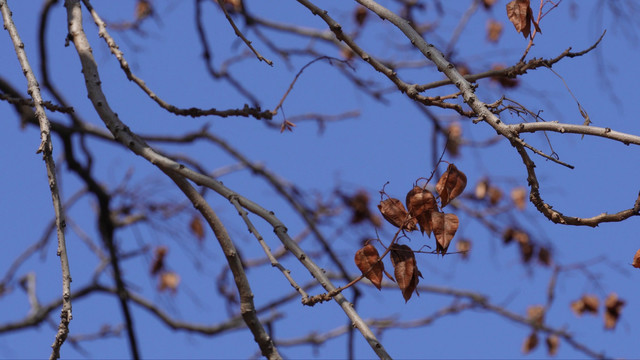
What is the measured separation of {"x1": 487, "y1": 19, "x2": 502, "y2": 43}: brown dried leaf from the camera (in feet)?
22.2

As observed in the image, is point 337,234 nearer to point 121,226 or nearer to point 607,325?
point 121,226

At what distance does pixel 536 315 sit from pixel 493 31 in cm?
248

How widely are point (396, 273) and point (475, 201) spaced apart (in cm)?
409

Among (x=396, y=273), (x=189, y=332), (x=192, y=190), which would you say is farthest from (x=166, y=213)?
(x=396, y=273)

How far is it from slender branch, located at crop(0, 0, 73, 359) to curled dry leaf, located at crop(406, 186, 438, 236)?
814 mm

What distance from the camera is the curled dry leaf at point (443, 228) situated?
1701mm

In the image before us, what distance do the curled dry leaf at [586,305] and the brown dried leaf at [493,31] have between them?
7.62 feet

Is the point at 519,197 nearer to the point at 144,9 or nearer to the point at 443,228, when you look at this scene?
the point at 144,9

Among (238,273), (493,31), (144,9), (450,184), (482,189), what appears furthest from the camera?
(493,31)

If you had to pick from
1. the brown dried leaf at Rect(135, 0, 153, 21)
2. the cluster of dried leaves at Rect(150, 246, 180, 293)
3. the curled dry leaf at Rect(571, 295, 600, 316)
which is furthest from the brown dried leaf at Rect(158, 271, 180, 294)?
the curled dry leaf at Rect(571, 295, 600, 316)

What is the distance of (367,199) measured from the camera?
18.0 feet

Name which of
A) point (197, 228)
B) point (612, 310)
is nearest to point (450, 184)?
point (197, 228)

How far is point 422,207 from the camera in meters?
1.77

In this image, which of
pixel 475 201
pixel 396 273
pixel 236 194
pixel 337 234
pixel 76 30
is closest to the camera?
pixel 396 273
